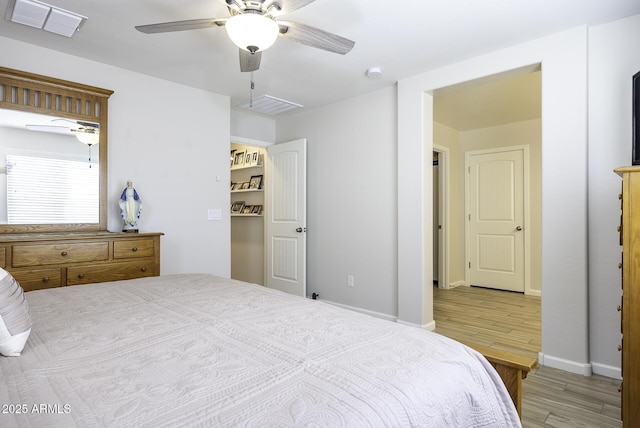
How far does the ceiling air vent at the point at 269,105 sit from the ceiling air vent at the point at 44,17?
5.55 feet

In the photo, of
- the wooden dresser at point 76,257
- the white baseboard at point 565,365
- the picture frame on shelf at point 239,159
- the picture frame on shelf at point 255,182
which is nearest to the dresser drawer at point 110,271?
the wooden dresser at point 76,257

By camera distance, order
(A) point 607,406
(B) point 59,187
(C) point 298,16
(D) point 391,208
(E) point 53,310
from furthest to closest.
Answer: (D) point 391,208 → (B) point 59,187 → (C) point 298,16 → (A) point 607,406 → (E) point 53,310

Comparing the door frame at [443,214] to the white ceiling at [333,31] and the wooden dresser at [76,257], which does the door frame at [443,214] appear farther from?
the wooden dresser at [76,257]

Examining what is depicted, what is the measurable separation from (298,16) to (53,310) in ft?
7.19

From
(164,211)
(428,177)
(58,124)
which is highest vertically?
(58,124)

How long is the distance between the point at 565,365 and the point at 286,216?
10.6 feet

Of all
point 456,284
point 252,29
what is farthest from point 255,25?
point 456,284

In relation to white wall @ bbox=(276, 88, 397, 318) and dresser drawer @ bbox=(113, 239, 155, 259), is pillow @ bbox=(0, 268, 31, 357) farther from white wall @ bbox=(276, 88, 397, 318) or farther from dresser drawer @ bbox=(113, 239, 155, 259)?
white wall @ bbox=(276, 88, 397, 318)

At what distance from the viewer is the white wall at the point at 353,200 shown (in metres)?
3.83

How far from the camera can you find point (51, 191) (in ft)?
9.75

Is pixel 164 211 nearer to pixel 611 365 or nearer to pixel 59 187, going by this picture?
pixel 59 187

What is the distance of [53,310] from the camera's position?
1505 millimetres

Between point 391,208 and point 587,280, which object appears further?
point 391,208

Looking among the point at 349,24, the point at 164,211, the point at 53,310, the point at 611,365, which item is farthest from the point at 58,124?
the point at 611,365
